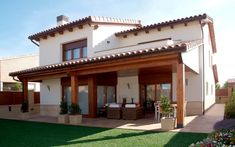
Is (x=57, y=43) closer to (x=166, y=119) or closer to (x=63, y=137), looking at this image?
(x=63, y=137)

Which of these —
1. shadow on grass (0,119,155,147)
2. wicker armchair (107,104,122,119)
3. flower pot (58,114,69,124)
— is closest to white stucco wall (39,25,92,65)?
wicker armchair (107,104,122,119)

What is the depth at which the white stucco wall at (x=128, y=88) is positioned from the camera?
19.8 m

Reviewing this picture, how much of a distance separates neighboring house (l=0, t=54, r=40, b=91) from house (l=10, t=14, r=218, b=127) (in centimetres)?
889

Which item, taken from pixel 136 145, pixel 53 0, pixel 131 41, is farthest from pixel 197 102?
pixel 53 0

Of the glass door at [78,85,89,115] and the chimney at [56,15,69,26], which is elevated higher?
the chimney at [56,15,69,26]

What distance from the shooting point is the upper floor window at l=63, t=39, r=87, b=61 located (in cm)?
1988

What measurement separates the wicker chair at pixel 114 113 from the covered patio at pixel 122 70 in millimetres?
1426

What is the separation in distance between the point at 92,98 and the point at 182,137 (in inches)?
371

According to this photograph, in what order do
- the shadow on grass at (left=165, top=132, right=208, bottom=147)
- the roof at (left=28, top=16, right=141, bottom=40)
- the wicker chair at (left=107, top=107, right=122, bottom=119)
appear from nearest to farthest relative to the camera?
the shadow on grass at (left=165, top=132, right=208, bottom=147)
the wicker chair at (left=107, top=107, right=122, bottom=119)
the roof at (left=28, top=16, right=141, bottom=40)

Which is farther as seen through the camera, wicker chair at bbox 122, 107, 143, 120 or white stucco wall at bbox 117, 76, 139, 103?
white stucco wall at bbox 117, 76, 139, 103

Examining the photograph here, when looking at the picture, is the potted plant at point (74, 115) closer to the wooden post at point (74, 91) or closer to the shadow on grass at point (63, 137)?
the wooden post at point (74, 91)

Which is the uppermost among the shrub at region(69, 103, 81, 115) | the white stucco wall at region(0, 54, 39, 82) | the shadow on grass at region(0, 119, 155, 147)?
the white stucco wall at region(0, 54, 39, 82)

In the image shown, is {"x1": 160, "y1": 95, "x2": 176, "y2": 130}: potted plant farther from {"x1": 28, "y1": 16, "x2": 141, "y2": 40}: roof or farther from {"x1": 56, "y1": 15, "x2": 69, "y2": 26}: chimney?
{"x1": 56, "y1": 15, "x2": 69, "y2": 26}: chimney

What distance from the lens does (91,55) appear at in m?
19.0
